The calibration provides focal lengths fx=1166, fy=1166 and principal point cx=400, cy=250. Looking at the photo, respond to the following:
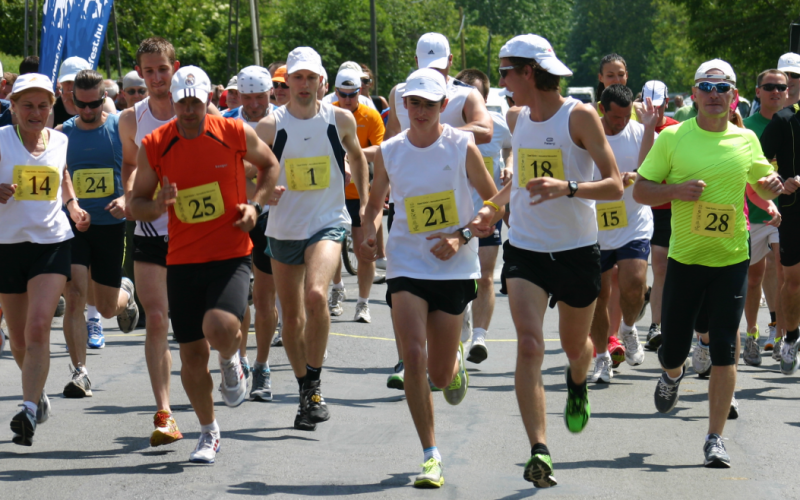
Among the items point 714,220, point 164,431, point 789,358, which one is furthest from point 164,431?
point 789,358

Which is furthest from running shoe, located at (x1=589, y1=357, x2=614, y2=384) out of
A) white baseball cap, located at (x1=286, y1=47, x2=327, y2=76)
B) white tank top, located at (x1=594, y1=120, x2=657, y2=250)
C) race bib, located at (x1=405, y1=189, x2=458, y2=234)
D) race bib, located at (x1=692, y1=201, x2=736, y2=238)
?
white baseball cap, located at (x1=286, y1=47, x2=327, y2=76)

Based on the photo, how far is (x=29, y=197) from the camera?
718cm

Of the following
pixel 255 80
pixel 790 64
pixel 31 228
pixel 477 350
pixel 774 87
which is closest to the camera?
pixel 31 228

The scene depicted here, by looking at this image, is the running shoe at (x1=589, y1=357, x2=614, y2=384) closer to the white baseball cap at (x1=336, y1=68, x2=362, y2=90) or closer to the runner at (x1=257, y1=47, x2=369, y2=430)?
the runner at (x1=257, y1=47, x2=369, y2=430)

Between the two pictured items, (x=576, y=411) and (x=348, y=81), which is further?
(x=348, y=81)

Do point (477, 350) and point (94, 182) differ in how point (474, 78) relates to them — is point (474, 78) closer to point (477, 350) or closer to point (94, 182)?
point (477, 350)

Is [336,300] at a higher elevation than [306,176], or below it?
below

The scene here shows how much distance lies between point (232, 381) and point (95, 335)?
4.58 metres

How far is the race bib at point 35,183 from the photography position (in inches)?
283

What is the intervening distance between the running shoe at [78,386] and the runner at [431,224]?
2.91m

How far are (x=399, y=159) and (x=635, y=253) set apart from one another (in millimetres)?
2970

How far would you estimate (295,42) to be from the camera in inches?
1924

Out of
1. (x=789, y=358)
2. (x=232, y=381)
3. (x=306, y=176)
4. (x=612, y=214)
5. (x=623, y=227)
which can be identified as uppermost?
(x=306, y=176)

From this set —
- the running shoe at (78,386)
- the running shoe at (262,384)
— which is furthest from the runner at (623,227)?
the running shoe at (78,386)
